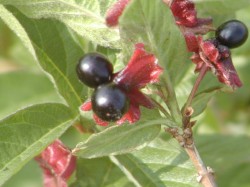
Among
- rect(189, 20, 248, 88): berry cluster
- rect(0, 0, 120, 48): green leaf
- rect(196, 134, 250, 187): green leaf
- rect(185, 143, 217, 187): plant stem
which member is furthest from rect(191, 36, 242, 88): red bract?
rect(196, 134, 250, 187): green leaf

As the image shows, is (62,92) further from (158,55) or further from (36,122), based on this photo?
(158,55)

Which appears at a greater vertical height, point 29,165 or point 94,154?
point 94,154

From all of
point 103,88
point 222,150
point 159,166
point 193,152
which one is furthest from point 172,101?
point 222,150

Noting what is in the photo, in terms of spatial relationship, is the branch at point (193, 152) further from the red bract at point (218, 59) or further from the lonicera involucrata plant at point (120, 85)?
the red bract at point (218, 59)

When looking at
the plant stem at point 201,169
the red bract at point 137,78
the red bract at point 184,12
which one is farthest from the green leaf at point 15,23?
the plant stem at point 201,169

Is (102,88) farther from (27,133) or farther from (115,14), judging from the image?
(27,133)

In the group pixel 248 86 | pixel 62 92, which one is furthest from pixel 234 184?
pixel 62 92
